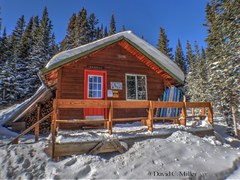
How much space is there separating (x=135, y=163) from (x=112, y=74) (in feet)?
19.3

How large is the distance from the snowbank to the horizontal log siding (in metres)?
3.50

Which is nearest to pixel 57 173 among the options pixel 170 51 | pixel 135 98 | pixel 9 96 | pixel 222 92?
pixel 135 98

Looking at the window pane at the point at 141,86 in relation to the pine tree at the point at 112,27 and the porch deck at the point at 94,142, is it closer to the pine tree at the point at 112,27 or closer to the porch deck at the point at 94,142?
the porch deck at the point at 94,142

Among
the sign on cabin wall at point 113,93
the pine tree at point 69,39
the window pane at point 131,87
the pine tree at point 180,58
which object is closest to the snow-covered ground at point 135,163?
the sign on cabin wall at point 113,93

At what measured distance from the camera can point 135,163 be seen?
4043 mm

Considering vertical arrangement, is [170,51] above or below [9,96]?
above

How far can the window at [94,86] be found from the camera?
8587 millimetres

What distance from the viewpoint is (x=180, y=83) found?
1007 centimetres

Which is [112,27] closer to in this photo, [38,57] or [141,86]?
[38,57]

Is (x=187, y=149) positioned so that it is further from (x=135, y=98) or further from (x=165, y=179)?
(x=135, y=98)

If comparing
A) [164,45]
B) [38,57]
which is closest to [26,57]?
[38,57]

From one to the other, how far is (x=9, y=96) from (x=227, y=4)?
28975mm

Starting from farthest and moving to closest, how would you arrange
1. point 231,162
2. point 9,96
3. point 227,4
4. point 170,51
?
point 170,51 < point 9,96 < point 227,4 < point 231,162

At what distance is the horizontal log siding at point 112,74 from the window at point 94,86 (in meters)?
0.43
